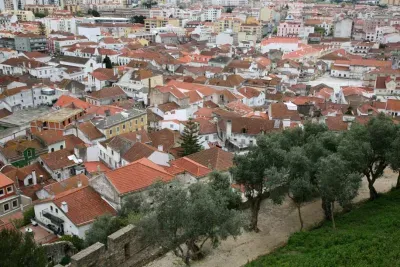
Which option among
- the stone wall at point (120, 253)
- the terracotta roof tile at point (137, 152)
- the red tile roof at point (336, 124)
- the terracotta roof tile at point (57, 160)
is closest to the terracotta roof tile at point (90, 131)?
the terracotta roof tile at point (57, 160)

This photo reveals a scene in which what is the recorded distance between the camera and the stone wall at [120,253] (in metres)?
16.2

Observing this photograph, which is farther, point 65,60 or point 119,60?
point 119,60

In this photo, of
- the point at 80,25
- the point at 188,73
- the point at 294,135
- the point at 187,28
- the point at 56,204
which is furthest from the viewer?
the point at 187,28

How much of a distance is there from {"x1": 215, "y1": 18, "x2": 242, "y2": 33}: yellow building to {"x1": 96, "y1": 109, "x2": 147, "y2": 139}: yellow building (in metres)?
94.9

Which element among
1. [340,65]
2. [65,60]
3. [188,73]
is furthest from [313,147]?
[340,65]

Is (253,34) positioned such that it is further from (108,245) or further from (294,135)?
(108,245)

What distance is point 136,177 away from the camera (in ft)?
76.6

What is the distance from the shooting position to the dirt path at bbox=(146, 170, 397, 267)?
19344mm

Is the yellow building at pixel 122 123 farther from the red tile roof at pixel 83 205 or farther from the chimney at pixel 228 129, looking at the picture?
the red tile roof at pixel 83 205

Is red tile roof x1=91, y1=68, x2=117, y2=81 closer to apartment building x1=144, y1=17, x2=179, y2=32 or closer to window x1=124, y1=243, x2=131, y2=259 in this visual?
window x1=124, y1=243, x2=131, y2=259

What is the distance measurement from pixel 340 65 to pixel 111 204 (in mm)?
74927

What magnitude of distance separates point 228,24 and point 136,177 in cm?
11619

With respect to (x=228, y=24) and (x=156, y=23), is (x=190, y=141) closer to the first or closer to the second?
(x=228, y=24)

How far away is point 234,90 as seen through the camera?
189ft
